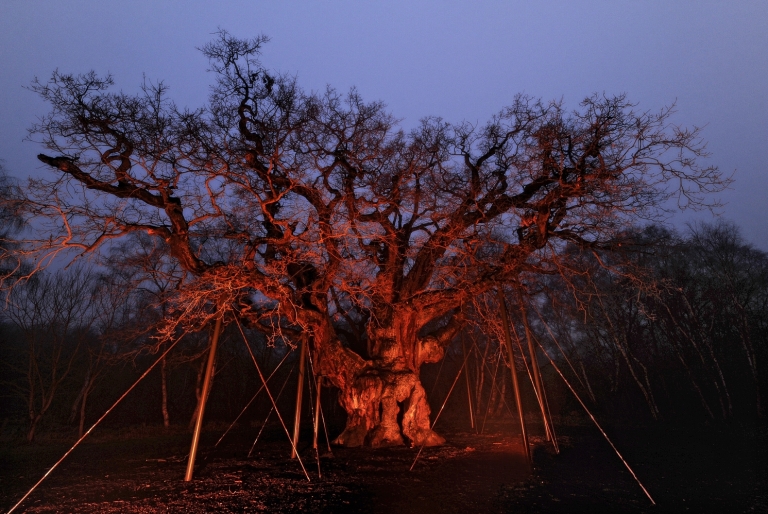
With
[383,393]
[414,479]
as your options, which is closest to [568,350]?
[383,393]

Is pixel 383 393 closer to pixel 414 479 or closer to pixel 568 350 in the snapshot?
pixel 414 479

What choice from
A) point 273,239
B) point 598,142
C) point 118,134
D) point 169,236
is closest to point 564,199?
point 598,142

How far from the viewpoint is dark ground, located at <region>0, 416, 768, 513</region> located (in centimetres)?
506

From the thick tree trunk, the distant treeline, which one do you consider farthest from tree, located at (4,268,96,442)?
the thick tree trunk

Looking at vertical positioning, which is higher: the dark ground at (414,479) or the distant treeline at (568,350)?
the distant treeline at (568,350)

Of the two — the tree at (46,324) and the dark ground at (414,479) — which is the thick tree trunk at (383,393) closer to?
the dark ground at (414,479)

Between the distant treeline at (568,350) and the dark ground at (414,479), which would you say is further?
the distant treeline at (568,350)

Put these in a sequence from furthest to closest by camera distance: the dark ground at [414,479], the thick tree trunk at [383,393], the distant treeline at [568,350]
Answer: the distant treeline at [568,350] < the thick tree trunk at [383,393] < the dark ground at [414,479]

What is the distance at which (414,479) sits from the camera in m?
6.36

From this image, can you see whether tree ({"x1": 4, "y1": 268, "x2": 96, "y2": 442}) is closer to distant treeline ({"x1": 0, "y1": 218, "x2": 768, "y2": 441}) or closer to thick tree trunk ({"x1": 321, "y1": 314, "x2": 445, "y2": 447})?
distant treeline ({"x1": 0, "y1": 218, "x2": 768, "y2": 441})

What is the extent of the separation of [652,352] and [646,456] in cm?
1240

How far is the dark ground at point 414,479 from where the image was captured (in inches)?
199

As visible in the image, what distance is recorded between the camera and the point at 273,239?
8.45 m

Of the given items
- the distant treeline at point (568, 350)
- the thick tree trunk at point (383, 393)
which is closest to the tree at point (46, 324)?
the distant treeline at point (568, 350)
